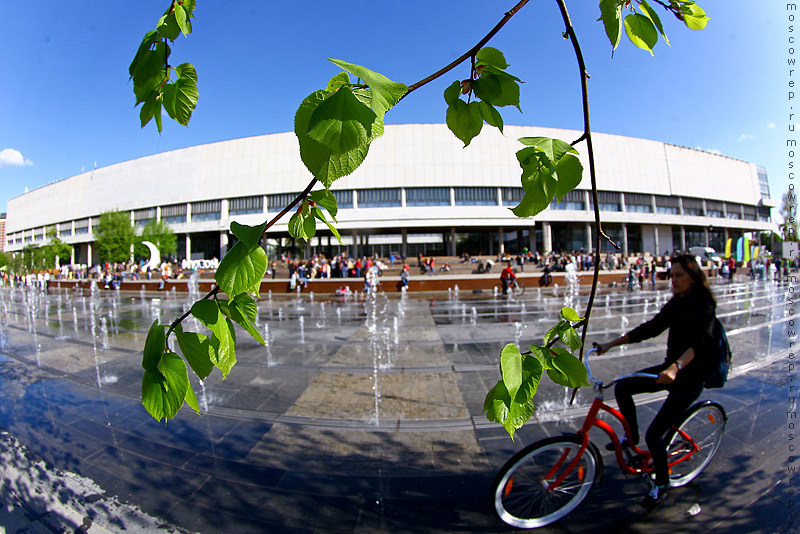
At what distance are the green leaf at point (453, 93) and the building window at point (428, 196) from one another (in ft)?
152

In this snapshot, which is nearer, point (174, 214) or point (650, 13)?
point (650, 13)

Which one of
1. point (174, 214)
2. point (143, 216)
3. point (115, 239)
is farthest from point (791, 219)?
point (143, 216)

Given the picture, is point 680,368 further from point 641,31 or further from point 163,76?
point 163,76

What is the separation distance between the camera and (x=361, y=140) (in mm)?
480

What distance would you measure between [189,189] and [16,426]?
2214 inches

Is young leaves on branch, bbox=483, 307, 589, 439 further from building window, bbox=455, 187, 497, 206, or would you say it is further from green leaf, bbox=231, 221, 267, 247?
building window, bbox=455, 187, 497, 206

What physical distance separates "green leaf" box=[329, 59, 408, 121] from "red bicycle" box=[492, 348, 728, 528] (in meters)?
2.93

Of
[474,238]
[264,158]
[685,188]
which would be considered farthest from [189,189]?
[685,188]

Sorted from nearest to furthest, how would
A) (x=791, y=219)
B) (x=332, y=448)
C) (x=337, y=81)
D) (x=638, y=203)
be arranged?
(x=337, y=81)
(x=332, y=448)
(x=791, y=219)
(x=638, y=203)

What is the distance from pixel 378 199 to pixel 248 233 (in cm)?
4710

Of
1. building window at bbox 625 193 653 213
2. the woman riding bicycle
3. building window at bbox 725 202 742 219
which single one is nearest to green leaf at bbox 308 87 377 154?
the woman riding bicycle

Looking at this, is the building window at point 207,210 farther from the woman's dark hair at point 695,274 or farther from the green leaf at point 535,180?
the green leaf at point 535,180

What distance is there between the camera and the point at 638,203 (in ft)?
175

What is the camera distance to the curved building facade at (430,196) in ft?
153
